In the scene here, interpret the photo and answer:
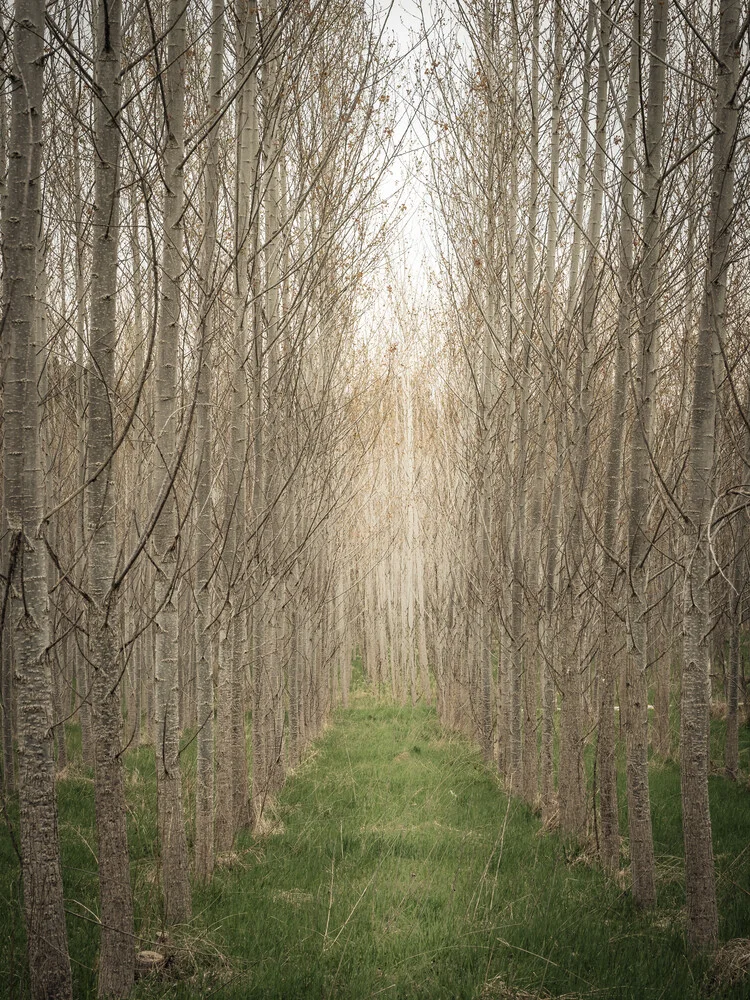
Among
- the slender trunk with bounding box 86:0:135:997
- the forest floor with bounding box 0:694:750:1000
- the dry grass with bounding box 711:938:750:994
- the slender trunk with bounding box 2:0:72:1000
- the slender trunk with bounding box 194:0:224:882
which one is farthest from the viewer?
the slender trunk with bounding box 194:0:224:882

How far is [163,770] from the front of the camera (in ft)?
11.2

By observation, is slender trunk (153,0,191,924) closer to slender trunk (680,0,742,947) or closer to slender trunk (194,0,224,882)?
slender trunk (194,0,224,882)

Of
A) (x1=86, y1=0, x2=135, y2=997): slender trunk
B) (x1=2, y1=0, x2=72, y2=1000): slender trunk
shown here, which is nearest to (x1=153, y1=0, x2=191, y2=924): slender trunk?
(x1=86, y1=0, x2=135, y2=997): slender trunk

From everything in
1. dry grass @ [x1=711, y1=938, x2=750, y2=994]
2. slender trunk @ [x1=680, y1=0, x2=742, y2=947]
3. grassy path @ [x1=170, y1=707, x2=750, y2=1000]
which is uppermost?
slender trunk @ [x1=680, y1=0, x2=742, y2=947]

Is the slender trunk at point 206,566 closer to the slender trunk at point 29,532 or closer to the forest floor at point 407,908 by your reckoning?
the forest floor at point 407,908

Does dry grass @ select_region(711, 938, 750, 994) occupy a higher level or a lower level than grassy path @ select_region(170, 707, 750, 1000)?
higher

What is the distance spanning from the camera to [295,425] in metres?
5.21

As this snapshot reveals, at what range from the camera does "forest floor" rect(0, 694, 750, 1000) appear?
10.5 ft

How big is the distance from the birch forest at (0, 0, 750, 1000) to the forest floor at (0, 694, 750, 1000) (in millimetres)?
52

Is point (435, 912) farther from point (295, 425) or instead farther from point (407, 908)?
point (295, 425)

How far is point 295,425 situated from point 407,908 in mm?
3180

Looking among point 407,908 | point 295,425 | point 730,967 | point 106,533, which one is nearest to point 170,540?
point 106,533

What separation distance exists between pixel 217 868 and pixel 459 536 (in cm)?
562

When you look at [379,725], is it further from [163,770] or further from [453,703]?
[163,770]
